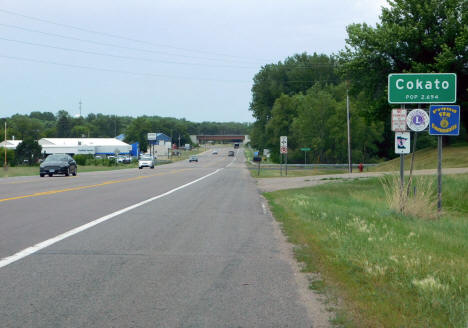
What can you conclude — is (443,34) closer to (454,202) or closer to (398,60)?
(398,60)

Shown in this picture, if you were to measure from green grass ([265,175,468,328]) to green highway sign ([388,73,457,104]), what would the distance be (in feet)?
10.8

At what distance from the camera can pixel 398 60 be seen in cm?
3994

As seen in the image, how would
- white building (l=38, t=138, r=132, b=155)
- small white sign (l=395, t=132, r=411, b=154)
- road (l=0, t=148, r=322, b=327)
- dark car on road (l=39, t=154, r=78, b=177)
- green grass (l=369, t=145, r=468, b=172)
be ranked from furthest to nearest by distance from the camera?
white building (l=38, t=138, r=132, b=155) < dark car on road (l=39, t=154, r=78, b=177) < green grass (l=369, t=145, r=468, b=172) < small white sign (l=395, t=132, r=411, b=154) < road (l=0, t=148, r=322, b=327)

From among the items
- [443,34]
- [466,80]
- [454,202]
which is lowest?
[454,202]

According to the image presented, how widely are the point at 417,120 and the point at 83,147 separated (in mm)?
111358

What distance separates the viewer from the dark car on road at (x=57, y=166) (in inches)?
1489

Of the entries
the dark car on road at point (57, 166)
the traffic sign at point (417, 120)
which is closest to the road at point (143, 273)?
the traffic sign at point (417, 120)

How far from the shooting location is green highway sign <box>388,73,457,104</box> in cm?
1498

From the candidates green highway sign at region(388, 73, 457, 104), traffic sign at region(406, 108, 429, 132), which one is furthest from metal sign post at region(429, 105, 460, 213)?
green highway sign at region(388, 73, 457, 104)

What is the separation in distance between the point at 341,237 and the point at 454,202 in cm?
1174

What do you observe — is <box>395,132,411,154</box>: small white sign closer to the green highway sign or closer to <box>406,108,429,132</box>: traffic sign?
<box>406,108,429,132</box>: traffic sign

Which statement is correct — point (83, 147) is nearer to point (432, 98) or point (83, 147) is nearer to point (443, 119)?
point (432, 98)

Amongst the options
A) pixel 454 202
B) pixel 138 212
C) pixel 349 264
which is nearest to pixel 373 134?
pixel 454 202

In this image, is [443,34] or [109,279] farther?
[443,34]
